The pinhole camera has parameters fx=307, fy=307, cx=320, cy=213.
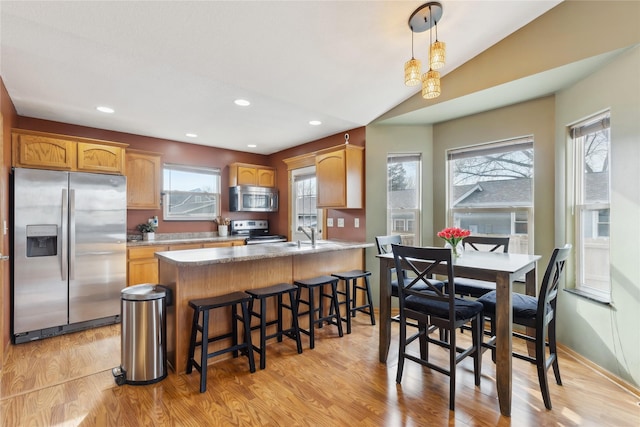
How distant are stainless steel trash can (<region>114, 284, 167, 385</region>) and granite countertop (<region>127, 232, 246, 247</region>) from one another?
1860 millimetres

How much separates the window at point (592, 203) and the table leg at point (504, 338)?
1.19 meters

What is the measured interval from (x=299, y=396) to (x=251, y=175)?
380 cm

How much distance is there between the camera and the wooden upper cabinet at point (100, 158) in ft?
11.3

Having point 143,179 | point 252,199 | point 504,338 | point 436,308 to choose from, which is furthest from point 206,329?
point 252,199

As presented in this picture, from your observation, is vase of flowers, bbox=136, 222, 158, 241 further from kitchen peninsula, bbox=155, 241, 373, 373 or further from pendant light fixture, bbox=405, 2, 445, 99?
pendant light fixture, bbox=405, 2, 445, 99

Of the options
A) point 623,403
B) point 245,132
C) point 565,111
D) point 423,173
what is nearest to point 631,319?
point 623,403

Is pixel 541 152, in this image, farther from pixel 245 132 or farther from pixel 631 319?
pixel 245 132

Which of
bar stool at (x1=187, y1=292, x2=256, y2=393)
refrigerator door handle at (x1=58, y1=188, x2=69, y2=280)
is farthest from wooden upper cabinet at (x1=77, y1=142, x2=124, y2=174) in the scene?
bar stool at (x1=187, y1=292, x2=256, y2=393)

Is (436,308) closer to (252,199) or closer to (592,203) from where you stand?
(592,203)

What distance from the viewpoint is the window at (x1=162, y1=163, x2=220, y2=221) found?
4.69 m

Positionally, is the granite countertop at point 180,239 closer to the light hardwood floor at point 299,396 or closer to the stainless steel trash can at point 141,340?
the light hardwood floor at point 299,396

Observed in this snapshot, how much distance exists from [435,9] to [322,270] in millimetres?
2519

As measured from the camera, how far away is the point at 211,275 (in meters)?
2.57

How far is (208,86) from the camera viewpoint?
2785 mm
